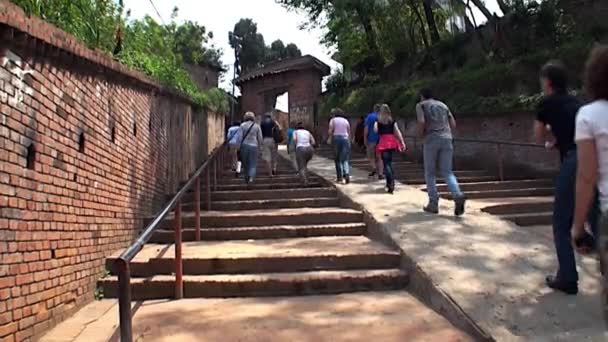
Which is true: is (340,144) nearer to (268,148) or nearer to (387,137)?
(387,137)

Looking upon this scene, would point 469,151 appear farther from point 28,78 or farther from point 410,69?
point 28,78

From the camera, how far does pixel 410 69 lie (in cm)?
1811

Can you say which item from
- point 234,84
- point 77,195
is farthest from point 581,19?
point 234,84

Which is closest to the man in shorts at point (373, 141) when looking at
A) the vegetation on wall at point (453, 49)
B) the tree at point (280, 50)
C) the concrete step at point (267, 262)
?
the vegetation on wall at point (453, 49)

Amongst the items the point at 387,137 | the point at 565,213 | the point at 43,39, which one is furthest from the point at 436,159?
the point at 43,39

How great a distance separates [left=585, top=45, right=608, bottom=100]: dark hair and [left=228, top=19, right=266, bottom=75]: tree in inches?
1478

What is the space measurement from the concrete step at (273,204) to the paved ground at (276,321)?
340 centimetres

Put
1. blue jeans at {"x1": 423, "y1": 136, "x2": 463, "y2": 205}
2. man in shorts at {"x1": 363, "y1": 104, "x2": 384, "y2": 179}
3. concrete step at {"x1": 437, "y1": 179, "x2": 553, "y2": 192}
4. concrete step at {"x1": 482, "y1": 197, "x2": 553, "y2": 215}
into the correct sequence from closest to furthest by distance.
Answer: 1. blue jeans at {"x1": 423, "y1": 136, "x2": 463, "y2": 205}
2. concrete step at {"x1": 482, "y1": 197, "x2": 553, "y2": 215}
3. concrete step at {"x1": 437, "y1": 179, "x2": 553, "y2": 192}
4. man in shorts at {"x1": 363, "y1": 104, "x2": 384, "y2": 179}

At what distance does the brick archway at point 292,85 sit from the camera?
24.4 meters

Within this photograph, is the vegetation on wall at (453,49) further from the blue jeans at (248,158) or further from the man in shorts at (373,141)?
the blue jeans at (248,158)

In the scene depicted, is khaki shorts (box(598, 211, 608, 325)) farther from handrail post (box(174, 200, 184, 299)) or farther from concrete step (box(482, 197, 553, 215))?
concrete step (box(482, 197, 553, 215))

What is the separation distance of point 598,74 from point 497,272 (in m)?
2.28

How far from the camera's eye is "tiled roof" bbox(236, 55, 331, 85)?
2456 centimetres

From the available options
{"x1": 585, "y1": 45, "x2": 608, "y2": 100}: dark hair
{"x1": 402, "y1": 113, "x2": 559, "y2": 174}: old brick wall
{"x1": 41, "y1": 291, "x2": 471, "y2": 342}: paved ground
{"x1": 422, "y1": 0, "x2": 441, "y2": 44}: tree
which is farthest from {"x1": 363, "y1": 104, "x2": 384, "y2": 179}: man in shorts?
{"x1": 422, "y1": 0, "x2": 441, "y2": 44}: tree
